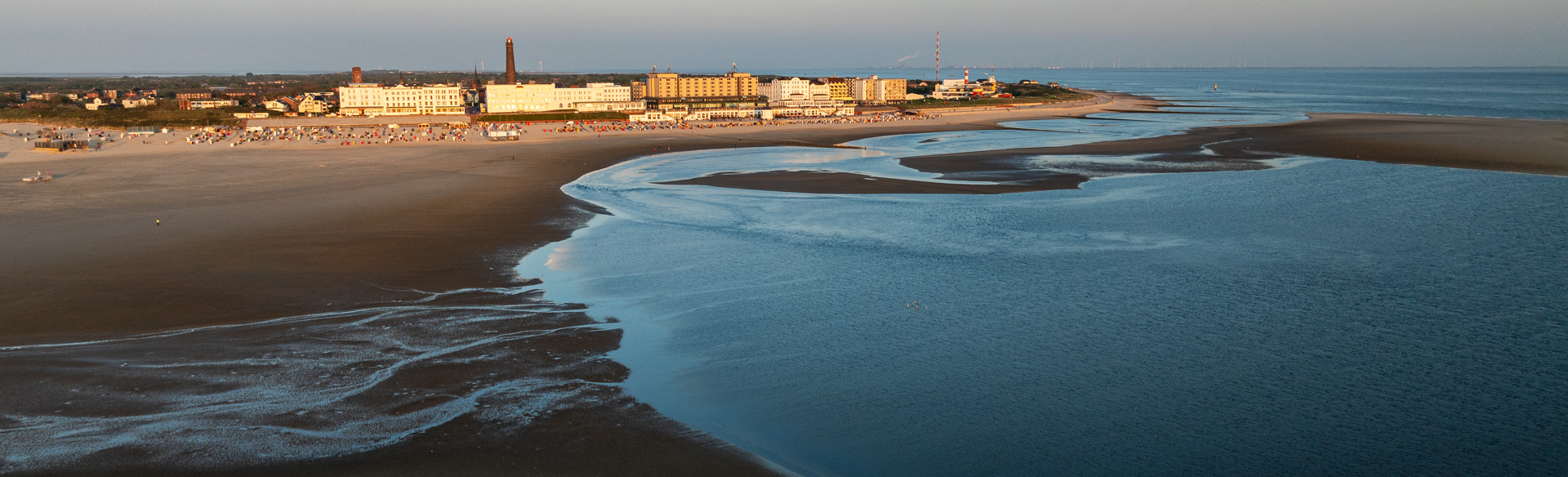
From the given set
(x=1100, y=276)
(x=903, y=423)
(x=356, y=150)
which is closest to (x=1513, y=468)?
(x=903, y=423)

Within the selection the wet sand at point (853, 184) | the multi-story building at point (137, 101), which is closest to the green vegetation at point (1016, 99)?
the wet sand at point (853, 184)

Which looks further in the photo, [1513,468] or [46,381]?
[46,381]

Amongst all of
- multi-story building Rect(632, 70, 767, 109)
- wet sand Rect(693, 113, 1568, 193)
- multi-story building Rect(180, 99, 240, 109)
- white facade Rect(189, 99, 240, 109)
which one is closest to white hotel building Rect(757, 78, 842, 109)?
multi-story building Rect(632, 70, 767, 109)

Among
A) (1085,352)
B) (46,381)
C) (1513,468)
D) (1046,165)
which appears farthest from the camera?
(1046,165)

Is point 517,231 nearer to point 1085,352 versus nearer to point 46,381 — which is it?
point 46,381

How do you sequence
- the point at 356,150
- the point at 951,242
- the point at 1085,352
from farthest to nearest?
the point at 356,150 < the point at 951,242 < the point at 1085,352

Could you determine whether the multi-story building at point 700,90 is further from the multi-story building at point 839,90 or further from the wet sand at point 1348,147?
the wet sand at point 1348,147

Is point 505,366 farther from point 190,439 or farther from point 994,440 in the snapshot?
point 994,440
